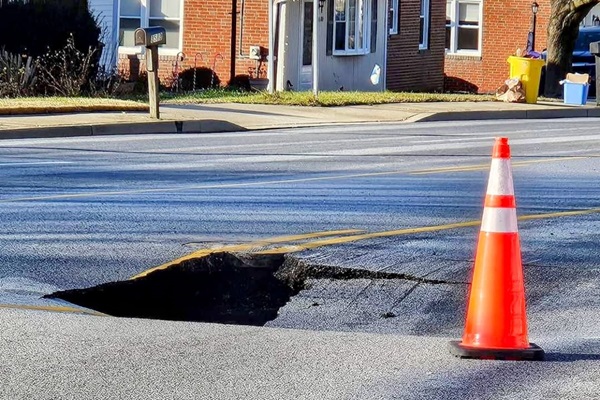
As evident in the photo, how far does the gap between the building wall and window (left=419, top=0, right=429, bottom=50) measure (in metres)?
0.15

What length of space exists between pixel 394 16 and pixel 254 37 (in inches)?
239

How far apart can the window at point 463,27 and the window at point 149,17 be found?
14.2 metres

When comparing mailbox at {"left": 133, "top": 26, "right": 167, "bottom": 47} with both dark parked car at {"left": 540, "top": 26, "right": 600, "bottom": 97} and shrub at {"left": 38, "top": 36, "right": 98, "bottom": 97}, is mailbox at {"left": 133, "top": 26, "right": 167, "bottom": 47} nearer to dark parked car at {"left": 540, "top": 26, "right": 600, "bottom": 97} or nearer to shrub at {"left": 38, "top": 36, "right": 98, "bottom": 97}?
shrub at {"left": 38, "top": 36, "right": 98, "bottom": 97}

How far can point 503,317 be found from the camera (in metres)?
5.47

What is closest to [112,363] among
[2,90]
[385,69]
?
[2,90]

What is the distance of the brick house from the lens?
27.8 metres

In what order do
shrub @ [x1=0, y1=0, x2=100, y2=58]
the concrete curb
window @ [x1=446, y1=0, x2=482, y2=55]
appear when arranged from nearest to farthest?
the concrete curb
shrub @ [x1=0, y1=0, x2=100, y2=58]
window @ [x1=446, y1=0, x2=482, y2=55]

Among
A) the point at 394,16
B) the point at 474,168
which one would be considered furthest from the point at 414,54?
the point at 474,168

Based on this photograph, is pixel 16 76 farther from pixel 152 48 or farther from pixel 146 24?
pixel 146 24

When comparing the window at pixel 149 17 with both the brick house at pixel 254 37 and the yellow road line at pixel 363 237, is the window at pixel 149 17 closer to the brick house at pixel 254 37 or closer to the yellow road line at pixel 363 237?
the brick house at pixel 254 37

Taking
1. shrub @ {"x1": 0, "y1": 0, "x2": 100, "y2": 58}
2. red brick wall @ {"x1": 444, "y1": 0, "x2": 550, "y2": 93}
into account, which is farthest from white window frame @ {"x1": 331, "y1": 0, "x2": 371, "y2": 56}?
red brick wall @ {"x1": 444, "y1": 0, "x2": 550, "y2": 93}

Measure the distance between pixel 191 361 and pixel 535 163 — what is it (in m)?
9.33

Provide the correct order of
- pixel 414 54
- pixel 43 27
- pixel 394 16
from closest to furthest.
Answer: pixel 43 27, pixel 394 16, pixel 414 54

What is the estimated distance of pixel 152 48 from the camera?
17906 millimetres
